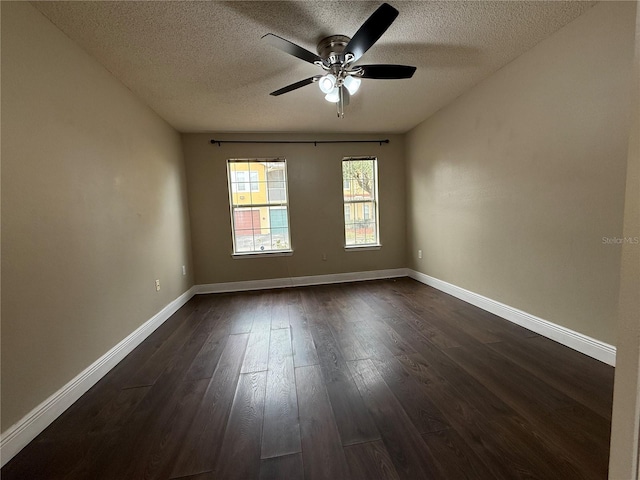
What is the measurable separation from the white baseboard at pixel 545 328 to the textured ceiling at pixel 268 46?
231cm

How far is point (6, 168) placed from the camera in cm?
132

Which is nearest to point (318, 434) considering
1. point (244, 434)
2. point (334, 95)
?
point (244, 434)

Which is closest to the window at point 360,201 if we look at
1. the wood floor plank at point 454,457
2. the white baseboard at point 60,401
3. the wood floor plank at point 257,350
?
the wood floor plank at point 257,350

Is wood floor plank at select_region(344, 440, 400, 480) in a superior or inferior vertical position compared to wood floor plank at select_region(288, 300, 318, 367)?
superior

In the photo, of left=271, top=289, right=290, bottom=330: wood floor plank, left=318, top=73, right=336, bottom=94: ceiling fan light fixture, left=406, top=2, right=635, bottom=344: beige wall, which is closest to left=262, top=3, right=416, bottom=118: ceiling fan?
left=318, top=73, right=336, bottom=94: ceiling fan light fixture

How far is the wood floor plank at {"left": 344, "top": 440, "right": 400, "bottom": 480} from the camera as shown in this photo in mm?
1100

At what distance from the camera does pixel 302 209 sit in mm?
4230

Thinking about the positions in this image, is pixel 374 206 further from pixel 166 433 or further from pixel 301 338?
pixel 166 433

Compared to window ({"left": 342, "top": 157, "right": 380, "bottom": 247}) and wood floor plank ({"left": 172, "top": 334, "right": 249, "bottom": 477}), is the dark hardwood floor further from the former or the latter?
window ({"left": 342, "top": 157, "right": 380, "bottom": 247})

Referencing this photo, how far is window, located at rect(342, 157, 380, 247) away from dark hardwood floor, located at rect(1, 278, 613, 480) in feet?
7.13

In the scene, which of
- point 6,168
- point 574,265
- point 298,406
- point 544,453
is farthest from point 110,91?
point 574,265

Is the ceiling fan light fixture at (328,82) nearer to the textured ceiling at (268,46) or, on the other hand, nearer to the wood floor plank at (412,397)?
the textured ceiling at (268,46)

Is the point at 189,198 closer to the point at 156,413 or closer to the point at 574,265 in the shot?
the point at 156,413

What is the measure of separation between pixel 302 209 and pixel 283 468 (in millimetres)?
3432
